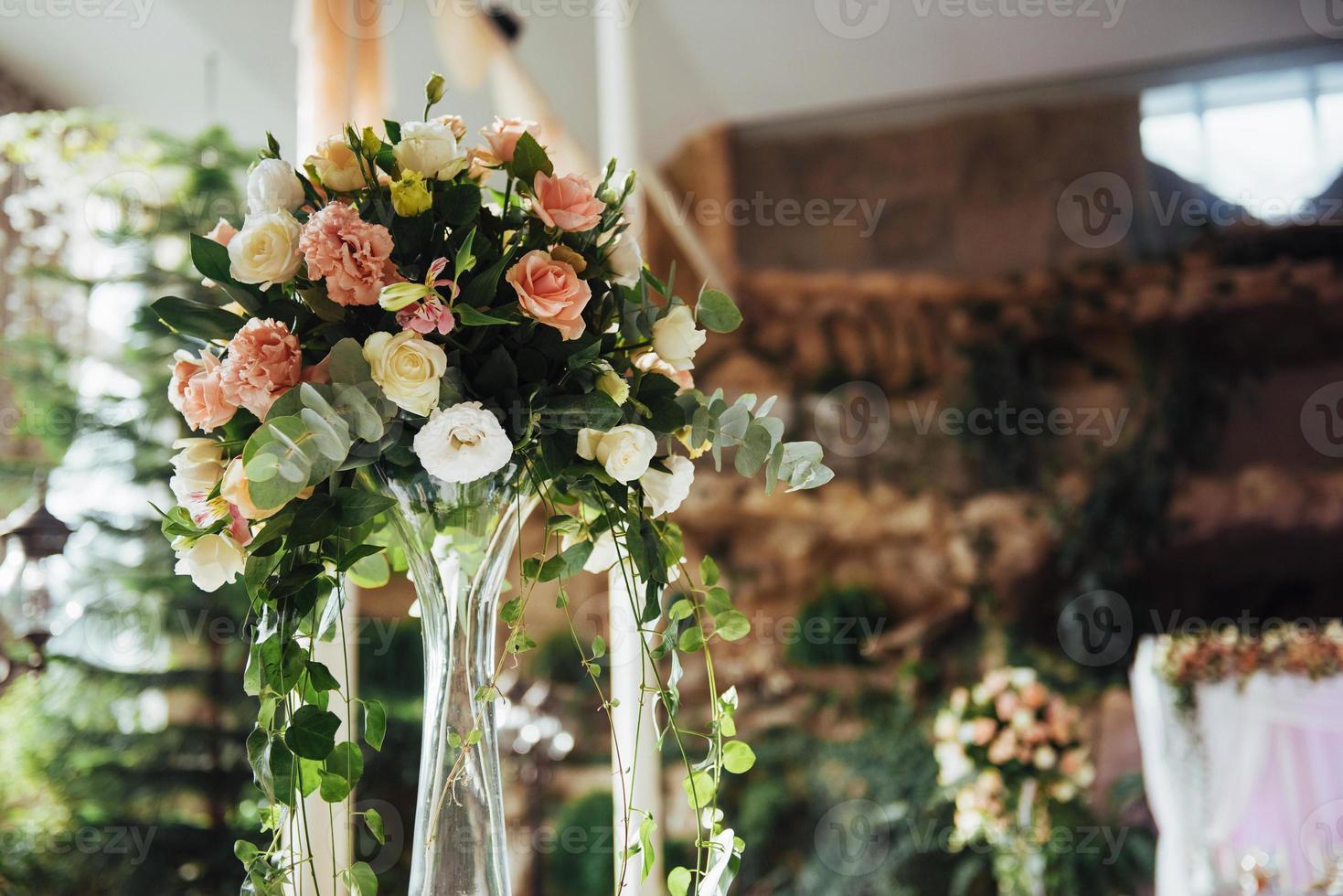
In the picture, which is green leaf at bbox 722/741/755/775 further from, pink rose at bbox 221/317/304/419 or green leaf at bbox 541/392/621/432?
pink rose at bbox 221/317/304/419

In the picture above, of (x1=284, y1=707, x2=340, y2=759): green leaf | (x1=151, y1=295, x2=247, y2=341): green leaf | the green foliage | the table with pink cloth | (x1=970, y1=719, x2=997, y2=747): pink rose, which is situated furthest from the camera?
the green foliage

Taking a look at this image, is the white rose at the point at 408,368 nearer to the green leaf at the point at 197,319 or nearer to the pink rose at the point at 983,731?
the green leaf at the point at 197,319

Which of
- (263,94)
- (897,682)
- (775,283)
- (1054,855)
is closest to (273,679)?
(263,94)

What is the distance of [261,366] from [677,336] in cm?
34

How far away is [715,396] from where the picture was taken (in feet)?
2.93

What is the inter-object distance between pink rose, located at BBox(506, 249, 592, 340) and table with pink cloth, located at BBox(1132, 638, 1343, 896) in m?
4.04

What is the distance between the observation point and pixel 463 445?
29.9 inches

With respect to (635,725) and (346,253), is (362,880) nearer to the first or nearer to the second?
(346,253)

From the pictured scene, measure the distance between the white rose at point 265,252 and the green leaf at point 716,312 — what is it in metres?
0.34

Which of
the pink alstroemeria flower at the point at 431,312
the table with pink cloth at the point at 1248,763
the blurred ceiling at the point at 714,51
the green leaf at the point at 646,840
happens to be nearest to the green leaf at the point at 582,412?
the pink alstroemeria flower at the point at 431,312

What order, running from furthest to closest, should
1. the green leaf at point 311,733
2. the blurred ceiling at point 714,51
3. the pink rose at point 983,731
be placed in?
the pink rose at point 983,731, the blurred ceiling at point 714,51, the green leaf at point 311,733

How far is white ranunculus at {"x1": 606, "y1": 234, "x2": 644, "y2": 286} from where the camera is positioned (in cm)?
91

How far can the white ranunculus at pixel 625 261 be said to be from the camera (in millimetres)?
909

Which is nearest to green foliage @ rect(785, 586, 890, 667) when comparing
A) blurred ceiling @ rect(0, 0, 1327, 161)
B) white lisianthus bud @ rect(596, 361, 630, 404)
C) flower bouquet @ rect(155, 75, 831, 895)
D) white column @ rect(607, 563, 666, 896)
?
blurred ceiling @ rect(0, 0, 1327, 161)
